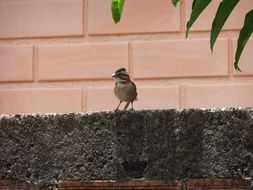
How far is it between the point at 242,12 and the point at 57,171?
4944 mm

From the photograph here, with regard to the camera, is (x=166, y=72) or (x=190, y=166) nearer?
(x=190, y=166)

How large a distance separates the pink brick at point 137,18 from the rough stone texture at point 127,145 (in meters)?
4.84

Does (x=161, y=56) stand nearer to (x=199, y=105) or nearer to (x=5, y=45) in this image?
(x=199, y=105)

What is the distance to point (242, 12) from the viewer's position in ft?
23.9

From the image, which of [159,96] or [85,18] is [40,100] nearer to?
[85,18]

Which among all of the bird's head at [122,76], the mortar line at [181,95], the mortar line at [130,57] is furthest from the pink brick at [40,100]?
the bird's head at [122,76]

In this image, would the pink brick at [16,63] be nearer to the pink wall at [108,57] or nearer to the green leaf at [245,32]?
the pink wall at [108,57]

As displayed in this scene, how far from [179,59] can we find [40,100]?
1412 millimetres

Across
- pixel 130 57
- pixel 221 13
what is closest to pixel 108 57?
pixel 130 57

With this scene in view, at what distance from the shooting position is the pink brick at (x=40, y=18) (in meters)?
7.62

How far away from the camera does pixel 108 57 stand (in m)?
7.51

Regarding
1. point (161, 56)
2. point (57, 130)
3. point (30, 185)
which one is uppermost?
point (161, 56)

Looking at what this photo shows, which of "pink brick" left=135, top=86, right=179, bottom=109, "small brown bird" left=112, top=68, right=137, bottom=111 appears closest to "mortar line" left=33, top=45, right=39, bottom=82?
"pink brick" left=135, top=86, right=179, bottom=109

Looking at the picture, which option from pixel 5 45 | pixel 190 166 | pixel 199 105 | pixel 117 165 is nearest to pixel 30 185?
pixel 117 165
